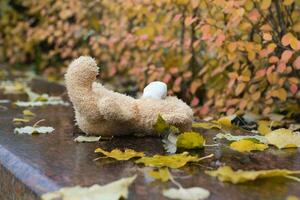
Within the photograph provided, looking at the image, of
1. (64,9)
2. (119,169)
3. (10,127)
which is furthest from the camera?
(64,9)

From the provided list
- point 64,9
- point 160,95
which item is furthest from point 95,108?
point 64,9

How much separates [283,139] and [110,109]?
0.56 metres

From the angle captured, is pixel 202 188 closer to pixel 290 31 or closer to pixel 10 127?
pixel 10 127

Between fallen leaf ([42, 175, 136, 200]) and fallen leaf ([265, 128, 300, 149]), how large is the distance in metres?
0.70

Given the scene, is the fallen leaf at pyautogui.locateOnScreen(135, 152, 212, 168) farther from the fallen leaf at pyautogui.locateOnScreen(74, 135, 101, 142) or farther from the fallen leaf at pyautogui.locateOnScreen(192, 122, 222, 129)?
the fallen leaf at pyautogui.locateOnScreen(192, 122, 222, 129)

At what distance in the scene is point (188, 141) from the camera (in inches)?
66.5

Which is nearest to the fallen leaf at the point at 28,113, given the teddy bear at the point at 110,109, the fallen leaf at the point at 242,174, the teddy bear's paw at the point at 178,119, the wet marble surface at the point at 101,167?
the wet marble surface at the point at 101,167

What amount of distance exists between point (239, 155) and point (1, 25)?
4513mm

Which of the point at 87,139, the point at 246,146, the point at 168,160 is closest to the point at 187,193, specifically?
the point at 168,160

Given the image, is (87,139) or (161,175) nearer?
(161,175)

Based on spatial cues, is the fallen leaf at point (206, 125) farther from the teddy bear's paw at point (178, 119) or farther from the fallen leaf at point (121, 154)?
the fallen leaf at point (121, 154)

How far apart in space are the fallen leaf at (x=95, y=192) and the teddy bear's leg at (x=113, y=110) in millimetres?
486

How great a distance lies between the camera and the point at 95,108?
5.88 ft

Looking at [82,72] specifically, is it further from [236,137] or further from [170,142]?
[236,137]
